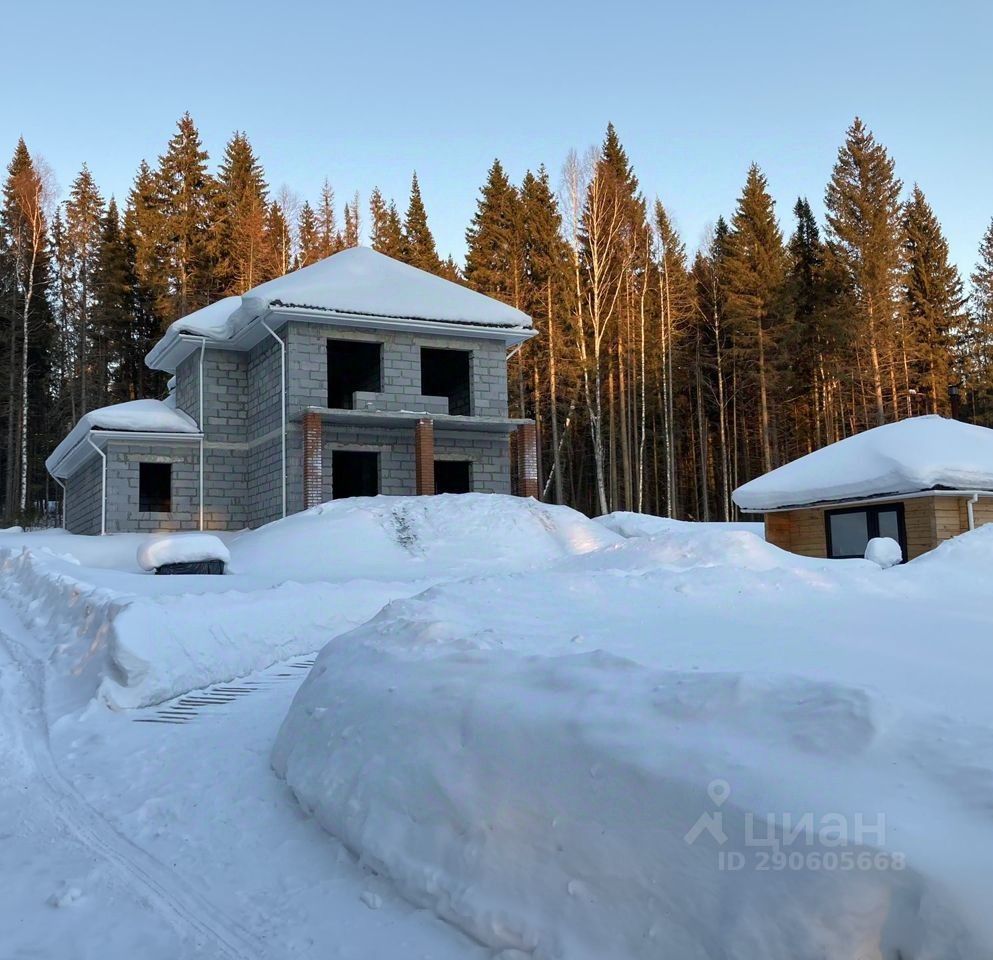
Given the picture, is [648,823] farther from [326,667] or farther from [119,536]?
[119,536]

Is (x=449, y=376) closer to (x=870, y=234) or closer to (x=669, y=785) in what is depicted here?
(x=870, y=234)

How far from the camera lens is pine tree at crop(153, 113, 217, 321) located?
36.3 m

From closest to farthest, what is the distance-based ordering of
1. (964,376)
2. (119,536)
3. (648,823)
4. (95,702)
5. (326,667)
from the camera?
(648,823) → (326,667) → (95,702) → (119,536) → (964,376)

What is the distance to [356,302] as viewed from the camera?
795 inches

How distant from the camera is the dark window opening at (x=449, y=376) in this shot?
24.2 metres

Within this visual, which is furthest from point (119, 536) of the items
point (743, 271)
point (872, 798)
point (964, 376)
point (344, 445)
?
point (964, 376)

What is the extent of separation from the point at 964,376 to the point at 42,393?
135ft

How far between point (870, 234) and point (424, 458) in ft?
74.4

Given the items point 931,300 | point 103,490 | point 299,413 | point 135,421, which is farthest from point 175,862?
point 931,300

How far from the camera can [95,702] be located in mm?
6395

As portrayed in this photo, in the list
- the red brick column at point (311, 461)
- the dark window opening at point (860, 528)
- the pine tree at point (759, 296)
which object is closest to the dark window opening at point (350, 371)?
the red brick column at point (311, 461)

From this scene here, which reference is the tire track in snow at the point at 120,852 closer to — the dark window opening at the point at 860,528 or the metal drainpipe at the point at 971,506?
the dark window opening at the point at 860,528

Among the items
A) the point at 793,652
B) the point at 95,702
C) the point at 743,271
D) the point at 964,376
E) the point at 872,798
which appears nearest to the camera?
the point at 872,798

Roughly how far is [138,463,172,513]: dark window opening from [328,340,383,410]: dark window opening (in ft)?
17.2
